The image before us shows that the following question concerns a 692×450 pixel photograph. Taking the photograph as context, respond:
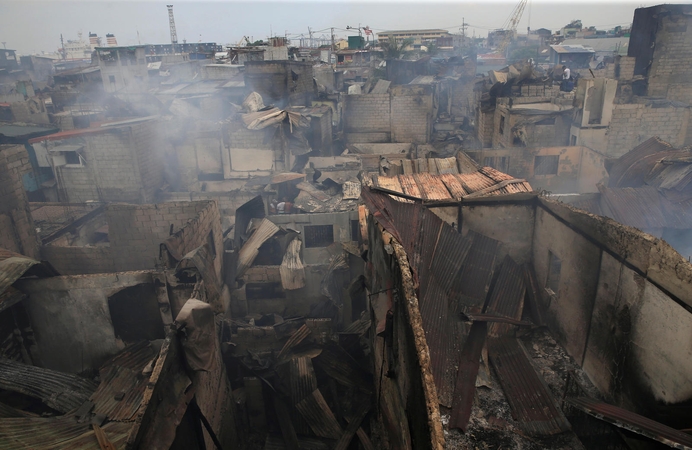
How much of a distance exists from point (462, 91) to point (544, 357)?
36.7 metres

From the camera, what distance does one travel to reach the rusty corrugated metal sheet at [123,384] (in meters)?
7.54

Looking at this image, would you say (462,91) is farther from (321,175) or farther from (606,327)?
(606,327)

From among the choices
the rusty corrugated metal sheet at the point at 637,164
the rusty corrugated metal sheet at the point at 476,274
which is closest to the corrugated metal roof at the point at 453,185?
the rusty corrugated metal sheet at the point at 476,274

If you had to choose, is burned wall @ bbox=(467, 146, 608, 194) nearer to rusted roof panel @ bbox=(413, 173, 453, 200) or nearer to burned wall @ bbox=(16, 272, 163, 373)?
rusted roof panel @ bbox=(413, 173, 453, 200)

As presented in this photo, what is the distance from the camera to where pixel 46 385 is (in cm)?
746

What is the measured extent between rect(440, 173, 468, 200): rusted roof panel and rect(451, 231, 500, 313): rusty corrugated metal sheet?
82 centimetres

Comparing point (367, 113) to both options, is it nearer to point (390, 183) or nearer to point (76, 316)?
point (390, 183)

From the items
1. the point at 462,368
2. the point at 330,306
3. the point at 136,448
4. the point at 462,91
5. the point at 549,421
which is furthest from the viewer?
the point at 462,91

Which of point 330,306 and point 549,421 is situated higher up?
point 549,421

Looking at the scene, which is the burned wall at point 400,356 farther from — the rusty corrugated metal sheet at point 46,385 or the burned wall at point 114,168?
the burned wall at point 114,168

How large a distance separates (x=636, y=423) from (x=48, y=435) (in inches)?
283

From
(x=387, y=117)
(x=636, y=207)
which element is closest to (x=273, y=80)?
(x=387, y=117)

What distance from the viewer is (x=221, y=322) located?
38.3ft

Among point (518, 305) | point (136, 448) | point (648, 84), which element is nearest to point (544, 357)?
point (518, 305)
